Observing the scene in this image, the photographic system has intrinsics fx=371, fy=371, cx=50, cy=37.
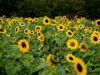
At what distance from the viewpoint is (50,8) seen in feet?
41.9

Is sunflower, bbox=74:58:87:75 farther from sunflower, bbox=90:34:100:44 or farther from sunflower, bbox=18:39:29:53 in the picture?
sunflower, bbox=90:34:100:44

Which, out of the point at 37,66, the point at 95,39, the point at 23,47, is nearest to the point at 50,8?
the point at 95,39

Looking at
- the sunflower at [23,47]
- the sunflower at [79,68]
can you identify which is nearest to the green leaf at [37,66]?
the sunflower at [79,68]

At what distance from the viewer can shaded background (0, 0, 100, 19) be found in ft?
40.8

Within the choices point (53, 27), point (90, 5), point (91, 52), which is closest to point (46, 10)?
point (90, 5)

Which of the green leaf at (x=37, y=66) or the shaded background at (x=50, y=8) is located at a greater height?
the shaded background at (x=50, y=8)

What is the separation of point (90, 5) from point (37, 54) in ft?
33.9

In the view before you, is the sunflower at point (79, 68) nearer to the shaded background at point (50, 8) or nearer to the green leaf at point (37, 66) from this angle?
the green leaf at point (37, 66)

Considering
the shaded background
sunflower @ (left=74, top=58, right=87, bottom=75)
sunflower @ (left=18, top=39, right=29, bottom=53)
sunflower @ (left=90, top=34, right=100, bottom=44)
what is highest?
the shaded background

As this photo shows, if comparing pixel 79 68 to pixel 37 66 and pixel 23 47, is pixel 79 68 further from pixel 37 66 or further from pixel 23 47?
pixel 23 47

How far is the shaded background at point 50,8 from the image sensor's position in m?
12.4

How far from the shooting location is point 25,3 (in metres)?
12.5

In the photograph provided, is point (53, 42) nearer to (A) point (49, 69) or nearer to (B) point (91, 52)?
(B) point (91, 52)

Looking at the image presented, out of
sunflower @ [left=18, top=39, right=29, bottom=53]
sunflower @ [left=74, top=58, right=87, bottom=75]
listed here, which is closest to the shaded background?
sunflower @ [left=18, top=39, right=29, bottom=53]
